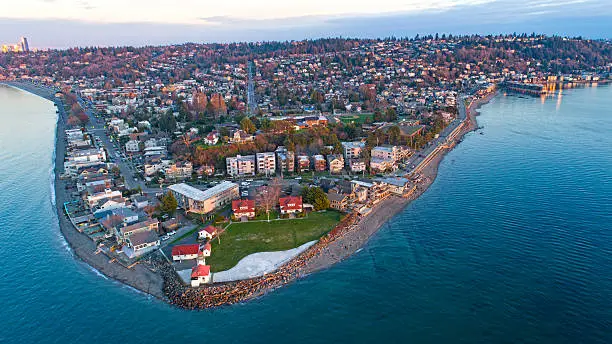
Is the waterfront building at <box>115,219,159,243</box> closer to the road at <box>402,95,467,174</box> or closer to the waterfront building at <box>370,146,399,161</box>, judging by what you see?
the waterfront building at <box>370,146,399,161</box>

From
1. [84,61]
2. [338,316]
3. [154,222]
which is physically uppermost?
[84,61]

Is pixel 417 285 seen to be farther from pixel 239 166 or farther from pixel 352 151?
pixel 352 151

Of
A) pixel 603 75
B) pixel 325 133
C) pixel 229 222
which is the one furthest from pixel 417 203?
pixel 603 75

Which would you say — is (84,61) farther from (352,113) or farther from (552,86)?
(552,86)

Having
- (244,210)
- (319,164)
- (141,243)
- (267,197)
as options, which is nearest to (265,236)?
(244,210)

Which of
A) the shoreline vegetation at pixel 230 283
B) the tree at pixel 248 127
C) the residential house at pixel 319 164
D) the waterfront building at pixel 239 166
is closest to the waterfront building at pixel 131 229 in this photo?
the shoreline vegetation at pixel 230 283

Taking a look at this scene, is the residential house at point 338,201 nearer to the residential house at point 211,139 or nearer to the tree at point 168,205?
the tree at point 168,205
